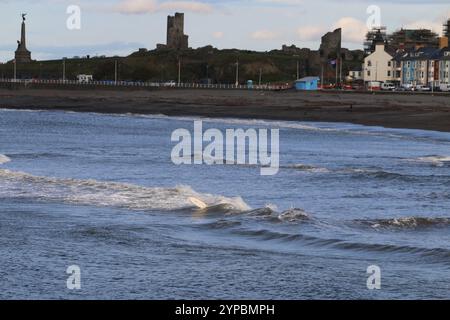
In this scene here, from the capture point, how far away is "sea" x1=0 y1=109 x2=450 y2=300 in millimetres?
14648

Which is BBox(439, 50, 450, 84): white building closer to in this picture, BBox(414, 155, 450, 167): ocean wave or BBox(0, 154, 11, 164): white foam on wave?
BBox(414, 155, 450, 167): ocean wave

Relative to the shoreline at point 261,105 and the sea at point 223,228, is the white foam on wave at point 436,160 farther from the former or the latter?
the shoreline at point 261,105

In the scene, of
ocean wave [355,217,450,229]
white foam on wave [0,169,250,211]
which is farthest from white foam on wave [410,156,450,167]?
ocean wave [355,217,450,229]

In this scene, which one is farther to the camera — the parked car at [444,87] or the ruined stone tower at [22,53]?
the ruined stone tower at [22,53]

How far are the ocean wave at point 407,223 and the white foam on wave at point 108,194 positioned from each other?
10.3ft

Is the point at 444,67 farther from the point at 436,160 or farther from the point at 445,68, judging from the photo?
the point at 436,160

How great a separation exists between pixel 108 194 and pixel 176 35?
161 meters

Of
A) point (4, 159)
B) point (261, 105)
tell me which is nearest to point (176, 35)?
point (261, 105)

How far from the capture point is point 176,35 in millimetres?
183875

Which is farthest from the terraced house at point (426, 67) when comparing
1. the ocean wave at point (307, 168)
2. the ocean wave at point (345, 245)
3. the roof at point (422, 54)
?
the ocean wave at point (345, 245)

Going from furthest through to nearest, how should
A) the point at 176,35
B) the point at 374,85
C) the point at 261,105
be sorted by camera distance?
the point at 176,35 → the point at 374,85 → the point at 261,105

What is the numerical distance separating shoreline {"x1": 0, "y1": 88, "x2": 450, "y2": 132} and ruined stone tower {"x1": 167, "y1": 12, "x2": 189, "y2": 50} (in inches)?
2303

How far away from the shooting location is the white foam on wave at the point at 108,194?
75.5 feet

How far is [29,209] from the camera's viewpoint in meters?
22.1
